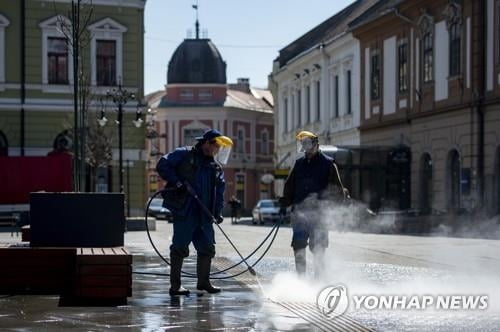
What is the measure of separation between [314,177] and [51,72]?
1269 inches

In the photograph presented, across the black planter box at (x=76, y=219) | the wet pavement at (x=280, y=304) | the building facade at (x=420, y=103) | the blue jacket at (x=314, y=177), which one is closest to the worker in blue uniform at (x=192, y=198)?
the wet pavement at (x=280, y=304)

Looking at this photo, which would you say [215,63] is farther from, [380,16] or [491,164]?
[491,164]

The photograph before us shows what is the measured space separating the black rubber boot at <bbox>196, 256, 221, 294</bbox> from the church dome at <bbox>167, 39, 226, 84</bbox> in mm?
78060

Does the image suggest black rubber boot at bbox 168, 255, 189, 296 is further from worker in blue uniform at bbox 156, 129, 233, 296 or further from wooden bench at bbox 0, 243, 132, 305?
wooden bench at bbox 0, 243, 132, 305

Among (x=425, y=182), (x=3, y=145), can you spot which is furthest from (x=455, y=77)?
(x=3, y=145)

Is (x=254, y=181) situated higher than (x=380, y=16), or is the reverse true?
(x=380, y=16)

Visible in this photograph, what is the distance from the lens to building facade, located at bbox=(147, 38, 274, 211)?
85062 millimetres

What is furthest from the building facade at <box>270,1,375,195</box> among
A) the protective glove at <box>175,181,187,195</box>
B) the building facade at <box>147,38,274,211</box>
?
the protective glove at <box>175,181,187,195</box>

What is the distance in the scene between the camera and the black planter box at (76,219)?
10766mm

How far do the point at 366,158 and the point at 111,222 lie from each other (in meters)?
29.8

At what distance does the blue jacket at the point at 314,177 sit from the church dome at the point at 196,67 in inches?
3037

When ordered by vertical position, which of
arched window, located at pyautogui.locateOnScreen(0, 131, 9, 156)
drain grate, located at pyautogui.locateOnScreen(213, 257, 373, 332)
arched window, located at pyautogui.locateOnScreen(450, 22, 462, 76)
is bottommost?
drain grate, located at pyautogui.locateOnScreen(213, 257, 373, 332)

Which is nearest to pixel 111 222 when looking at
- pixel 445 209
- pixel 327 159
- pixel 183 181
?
pixel 183 181

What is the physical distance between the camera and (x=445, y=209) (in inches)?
1422
